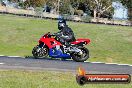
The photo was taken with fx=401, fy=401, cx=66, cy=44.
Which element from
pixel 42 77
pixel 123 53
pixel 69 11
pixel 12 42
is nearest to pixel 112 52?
pixel 123 53

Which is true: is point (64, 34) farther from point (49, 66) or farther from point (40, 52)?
point (49, 66)

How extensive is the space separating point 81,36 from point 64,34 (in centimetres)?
1817

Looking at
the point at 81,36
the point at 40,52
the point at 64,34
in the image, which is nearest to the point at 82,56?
the point at 64,34

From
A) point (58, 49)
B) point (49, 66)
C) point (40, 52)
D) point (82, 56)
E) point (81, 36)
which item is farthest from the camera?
point (81, 36)

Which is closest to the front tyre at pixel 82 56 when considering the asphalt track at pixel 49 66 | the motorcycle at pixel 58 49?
the motorcycle at pixel 58 49

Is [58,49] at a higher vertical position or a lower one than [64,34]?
lower

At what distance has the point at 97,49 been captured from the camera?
106ft

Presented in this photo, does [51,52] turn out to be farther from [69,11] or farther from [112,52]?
[69,11]

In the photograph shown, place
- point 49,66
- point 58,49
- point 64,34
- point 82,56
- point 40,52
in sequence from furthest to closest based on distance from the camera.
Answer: point 58,49, point 40,52, point 64,34, point 82,56, point 49,66

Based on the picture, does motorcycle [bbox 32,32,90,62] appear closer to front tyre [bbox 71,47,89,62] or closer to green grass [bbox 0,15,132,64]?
front tyre [bbox 71,47,89,62]

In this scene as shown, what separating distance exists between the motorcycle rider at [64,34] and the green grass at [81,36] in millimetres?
6431

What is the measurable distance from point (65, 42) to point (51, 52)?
0.85 m

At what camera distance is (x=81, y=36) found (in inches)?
1469

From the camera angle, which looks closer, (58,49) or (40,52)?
(40,52)
